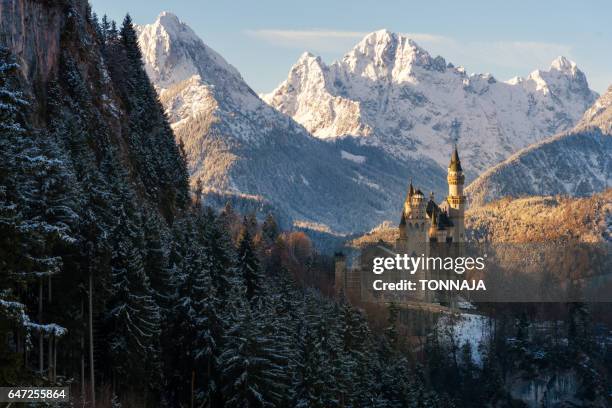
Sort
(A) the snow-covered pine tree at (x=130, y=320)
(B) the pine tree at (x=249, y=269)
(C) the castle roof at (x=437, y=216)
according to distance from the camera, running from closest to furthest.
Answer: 1. (A) the snow-covered pine tree at (x=130, y=320)
2. (B) the pine tree at (x=249, y=269)
3. (C) the castle roof at (x=437, y=216)

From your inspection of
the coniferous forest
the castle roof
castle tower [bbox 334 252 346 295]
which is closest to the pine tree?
the coniferous forest

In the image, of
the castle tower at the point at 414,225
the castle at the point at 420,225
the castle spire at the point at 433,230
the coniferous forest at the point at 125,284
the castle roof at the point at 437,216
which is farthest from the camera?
the castle roof at the point at 437,216

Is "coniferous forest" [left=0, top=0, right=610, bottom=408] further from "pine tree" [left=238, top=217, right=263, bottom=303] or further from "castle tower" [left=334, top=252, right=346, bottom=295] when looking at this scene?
"castle tower" [left=334, top=252, right=346, bottom=295]

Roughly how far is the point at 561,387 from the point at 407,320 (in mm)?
26964

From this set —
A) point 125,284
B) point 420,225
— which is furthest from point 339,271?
point 125,284

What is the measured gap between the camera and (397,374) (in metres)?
75.2

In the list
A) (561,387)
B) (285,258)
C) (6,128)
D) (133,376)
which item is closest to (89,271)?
(133,376)

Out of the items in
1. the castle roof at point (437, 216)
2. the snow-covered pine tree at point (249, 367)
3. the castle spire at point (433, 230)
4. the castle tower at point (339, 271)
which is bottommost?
the snow-covered pine tree at point (249, 367)

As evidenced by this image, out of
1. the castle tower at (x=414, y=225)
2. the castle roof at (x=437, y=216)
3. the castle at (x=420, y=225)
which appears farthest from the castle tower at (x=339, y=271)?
the castle roof at (x=437, y=216)

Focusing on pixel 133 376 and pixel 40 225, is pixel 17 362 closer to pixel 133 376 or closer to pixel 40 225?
pixel 40 225

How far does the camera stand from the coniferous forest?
106 feet

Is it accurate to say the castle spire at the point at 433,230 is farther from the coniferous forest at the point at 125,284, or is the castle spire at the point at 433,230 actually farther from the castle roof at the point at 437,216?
the coniferous forest at the point at 125,284

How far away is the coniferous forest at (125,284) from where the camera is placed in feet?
106

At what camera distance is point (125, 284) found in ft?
157
